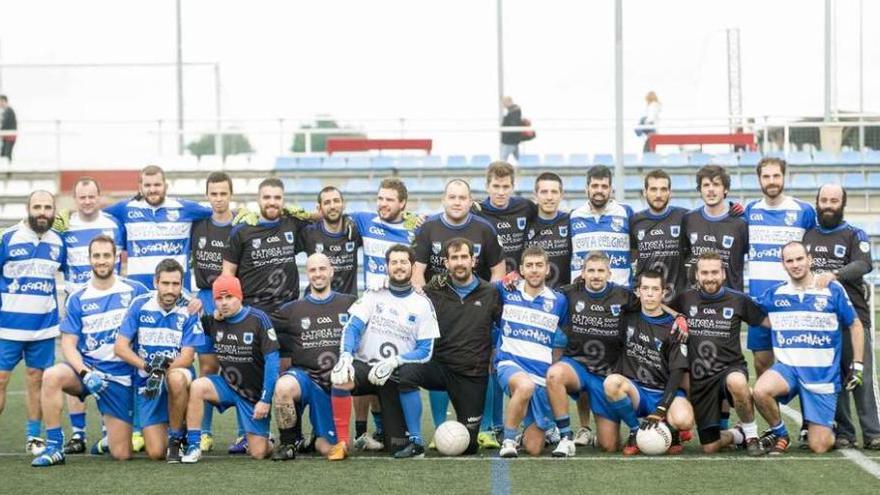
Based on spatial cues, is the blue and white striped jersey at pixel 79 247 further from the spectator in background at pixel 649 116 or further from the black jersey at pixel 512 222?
the spectator in background at pixel 649 116

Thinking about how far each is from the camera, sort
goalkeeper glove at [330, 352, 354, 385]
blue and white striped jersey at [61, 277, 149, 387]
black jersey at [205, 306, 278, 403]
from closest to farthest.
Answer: goalkeeper glove at [330, 352, 354, 385] < black jersey at [205, 306, 278, 403] < blue and white striped jersey at [61, 277, 149, 387]

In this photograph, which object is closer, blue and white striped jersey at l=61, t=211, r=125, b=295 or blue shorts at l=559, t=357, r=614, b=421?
blue shorts at l=559, t=357, r=614, b=421

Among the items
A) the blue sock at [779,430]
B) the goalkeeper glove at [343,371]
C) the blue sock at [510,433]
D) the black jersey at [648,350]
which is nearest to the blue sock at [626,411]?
the black jersey at [648,350]

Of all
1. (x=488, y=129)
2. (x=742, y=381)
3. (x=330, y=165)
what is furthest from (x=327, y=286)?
(x=330, y=165)

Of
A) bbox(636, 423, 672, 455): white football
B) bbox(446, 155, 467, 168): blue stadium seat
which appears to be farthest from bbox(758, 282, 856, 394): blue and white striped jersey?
bbox(446, 155, 467, 168): blue stadium seat

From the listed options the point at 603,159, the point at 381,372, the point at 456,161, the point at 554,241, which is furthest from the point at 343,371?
the point at 603,159

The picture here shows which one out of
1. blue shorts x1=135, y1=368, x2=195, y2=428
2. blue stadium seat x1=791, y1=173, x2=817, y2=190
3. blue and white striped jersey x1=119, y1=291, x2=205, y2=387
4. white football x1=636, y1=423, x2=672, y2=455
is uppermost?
blue stadium seat x1=791, y1=173, x2=817, y2=190

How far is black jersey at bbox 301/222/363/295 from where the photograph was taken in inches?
342

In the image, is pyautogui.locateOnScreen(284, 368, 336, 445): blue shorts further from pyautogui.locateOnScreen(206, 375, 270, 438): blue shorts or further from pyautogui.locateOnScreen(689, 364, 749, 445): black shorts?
pyautogui.locateOnScreen(689, 364, 749, 445): black shorts

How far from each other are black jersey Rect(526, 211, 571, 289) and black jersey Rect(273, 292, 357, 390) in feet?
5.02

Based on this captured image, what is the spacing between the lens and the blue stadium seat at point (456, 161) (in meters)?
20.8

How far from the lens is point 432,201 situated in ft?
65.3

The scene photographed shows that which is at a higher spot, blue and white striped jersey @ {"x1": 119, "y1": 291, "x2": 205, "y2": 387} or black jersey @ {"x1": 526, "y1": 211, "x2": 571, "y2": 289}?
black jersey @ {"x1": 526, "y1": 211, "x2": 571, "y2": 289}

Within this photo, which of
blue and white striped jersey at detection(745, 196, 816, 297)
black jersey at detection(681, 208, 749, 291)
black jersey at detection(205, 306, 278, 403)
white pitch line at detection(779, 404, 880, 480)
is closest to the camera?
white pitch line at detection(779, 404, 880, 480)
